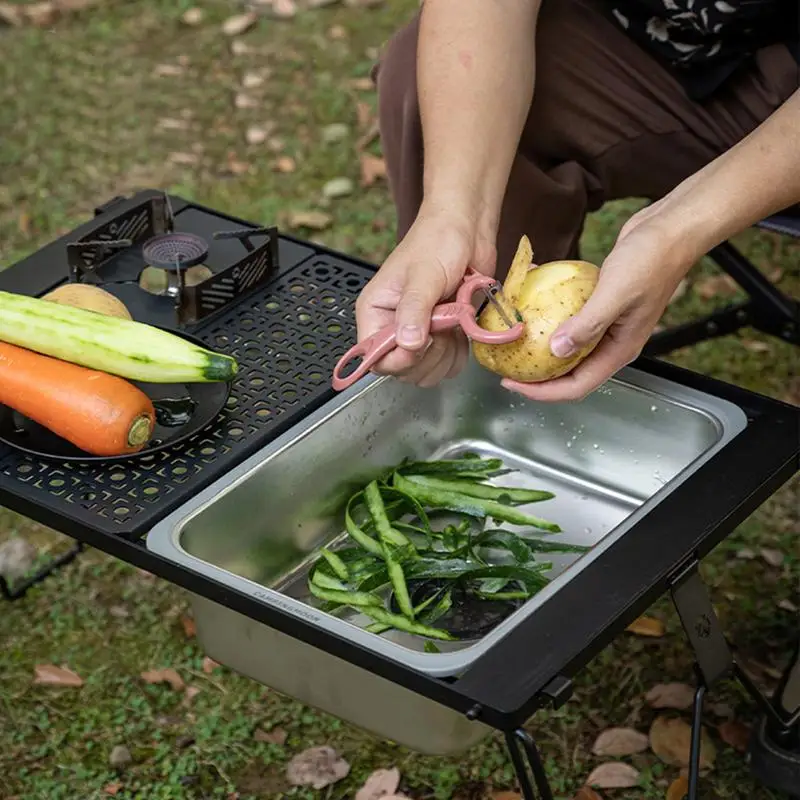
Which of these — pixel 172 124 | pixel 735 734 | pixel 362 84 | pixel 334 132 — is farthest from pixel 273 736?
pixel 362 84

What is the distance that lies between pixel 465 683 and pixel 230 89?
10.4 ft

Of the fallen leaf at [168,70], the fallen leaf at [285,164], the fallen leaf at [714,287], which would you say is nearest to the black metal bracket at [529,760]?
the fallen leaf at [714,287]

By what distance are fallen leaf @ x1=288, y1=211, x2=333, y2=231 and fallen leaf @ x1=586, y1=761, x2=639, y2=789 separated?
184 centimetres

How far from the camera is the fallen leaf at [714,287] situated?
134 inches

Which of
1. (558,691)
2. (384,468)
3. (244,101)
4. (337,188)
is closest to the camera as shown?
(558,691)

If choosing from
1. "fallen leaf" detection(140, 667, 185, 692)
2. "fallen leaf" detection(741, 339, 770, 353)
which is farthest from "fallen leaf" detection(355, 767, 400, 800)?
"fallen leaf" detection(741, 339, 770, 353)

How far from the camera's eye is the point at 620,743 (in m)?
2.31

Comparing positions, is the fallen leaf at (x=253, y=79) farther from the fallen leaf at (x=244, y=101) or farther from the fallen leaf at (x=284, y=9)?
the fallen leaf at (x=284, y=9)

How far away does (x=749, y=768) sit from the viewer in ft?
7.18

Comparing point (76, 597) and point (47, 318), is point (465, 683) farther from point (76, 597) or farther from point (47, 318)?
point (76, 597)

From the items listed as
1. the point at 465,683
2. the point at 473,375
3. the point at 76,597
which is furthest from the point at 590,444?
the point at 76,597

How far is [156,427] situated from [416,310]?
0.42 metres

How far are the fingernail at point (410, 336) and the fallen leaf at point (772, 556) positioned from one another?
1.25 meters

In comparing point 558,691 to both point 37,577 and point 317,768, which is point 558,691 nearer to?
point 317,768
